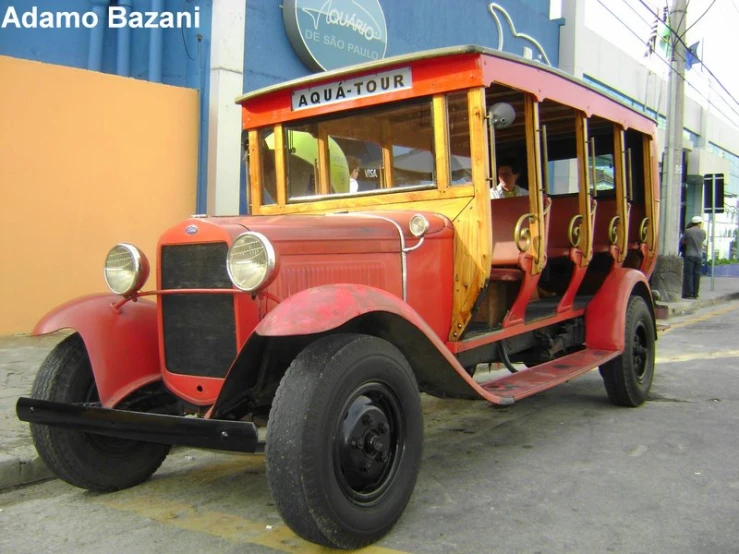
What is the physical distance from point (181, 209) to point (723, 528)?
6.69 m

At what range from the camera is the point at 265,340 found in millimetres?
2963

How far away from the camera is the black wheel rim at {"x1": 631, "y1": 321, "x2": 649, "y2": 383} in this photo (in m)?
5.64

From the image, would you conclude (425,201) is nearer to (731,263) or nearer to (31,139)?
(31,139)

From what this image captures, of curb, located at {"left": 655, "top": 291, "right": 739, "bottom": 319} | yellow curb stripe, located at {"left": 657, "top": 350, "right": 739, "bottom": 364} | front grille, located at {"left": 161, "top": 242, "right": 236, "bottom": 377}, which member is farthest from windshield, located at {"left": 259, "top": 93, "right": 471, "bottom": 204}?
curb, located at {"left": 655, "top": 291, "right": 739, "bottom": 319}

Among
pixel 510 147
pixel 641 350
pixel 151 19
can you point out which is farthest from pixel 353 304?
pixel 151 19

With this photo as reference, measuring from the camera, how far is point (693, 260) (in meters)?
14.5

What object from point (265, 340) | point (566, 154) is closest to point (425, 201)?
point (265, 340)

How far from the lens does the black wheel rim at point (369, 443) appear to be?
2.84 m

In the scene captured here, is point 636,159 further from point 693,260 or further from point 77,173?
point 693,260

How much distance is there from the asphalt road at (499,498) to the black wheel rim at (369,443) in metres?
0.25

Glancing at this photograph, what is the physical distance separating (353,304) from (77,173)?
5623mm

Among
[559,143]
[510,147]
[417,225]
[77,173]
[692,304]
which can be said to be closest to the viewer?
[417,225]

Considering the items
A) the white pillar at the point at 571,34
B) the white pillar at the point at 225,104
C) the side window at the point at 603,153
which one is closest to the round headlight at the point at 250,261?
the side window at the point at 603,153

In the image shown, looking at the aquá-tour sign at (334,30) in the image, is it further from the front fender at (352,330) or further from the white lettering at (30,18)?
the front fender at (352,330)
